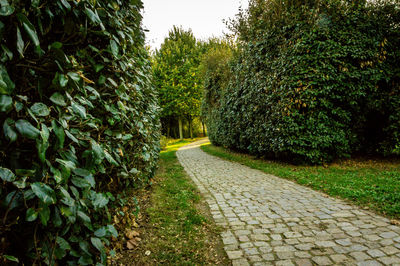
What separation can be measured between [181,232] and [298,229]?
1.74 m

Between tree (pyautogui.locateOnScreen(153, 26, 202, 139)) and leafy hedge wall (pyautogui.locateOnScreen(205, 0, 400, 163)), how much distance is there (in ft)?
57.2

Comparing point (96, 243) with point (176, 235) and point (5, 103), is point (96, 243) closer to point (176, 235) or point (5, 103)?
point (5, 103)

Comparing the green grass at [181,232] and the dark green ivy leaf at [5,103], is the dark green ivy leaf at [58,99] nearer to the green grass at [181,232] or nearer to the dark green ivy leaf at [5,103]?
the dark green ivy leaf at [5,103]

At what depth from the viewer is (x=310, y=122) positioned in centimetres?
670

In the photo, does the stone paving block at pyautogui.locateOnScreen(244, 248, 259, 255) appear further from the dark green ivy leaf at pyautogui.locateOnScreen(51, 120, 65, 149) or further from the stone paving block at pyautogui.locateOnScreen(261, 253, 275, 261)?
the dark green ivy leaf at pyautogui.locateOnScreen(51, 120, 65, 149)

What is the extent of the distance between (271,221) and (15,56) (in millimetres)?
3657

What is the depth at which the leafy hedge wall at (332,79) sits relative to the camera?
6566 millimetres

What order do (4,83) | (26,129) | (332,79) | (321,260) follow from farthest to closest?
(332,79) < (321,260) < (26,129) < (4,83)

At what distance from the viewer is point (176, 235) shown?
2957mm

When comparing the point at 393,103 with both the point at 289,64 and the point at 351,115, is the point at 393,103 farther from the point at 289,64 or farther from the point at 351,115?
the point at 289,64

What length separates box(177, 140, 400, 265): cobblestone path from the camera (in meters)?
2.45

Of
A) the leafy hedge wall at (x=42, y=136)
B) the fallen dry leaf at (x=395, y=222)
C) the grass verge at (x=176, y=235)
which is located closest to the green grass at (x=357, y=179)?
the fallen dry leaf at (x=395, y=222)

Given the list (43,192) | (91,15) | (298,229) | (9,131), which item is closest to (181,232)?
(298,229)

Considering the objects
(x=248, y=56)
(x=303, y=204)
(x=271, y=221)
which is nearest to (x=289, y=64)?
(x=248, y=56)
